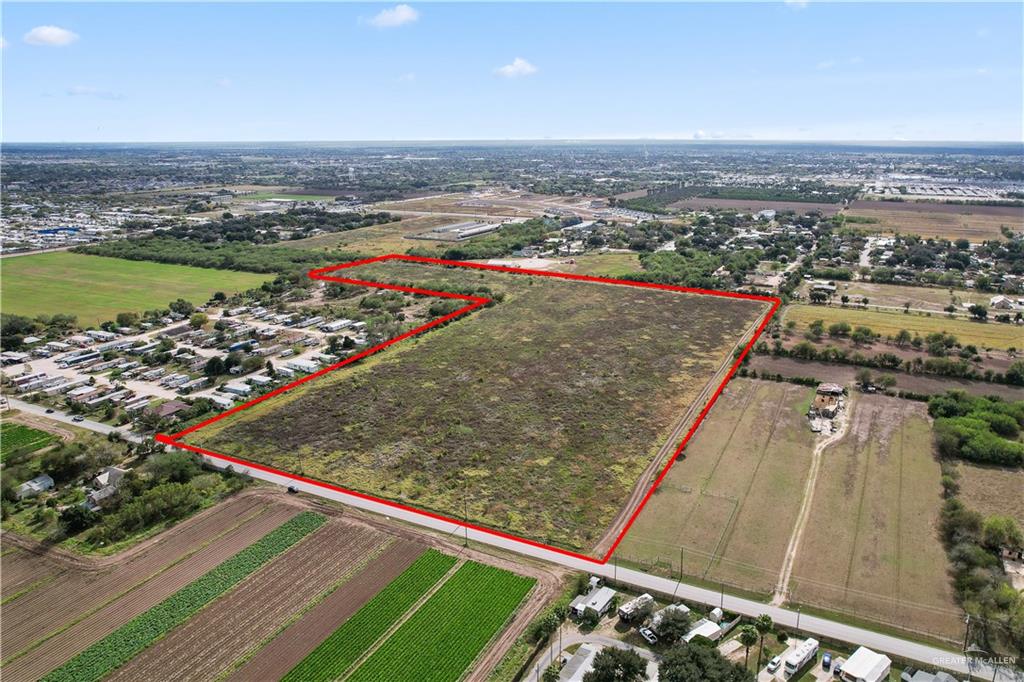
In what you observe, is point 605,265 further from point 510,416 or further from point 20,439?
point 20,439

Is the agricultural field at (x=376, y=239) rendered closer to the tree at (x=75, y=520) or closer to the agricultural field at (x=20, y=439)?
the agricultural field at (x=20, y=439)

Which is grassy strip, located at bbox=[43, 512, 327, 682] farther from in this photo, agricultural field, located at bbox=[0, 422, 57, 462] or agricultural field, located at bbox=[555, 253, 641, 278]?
agricultural field, located at bbox=[555, 253, 641, 278]

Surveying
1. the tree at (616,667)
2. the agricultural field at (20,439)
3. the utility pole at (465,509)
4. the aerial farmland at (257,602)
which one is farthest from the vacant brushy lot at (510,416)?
the agricultural field at (20,439)

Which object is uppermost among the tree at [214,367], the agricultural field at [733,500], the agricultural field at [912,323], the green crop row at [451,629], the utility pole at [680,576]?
the agricultural field at [912,323]

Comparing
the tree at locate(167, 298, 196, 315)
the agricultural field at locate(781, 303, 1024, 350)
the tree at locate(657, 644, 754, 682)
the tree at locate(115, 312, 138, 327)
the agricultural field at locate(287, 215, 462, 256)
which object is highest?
the agricultural field at locate(287, 215, 462, 256)

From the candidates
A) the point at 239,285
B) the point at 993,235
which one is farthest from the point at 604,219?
the point at 239,285

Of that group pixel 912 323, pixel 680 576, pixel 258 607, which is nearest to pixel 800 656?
pixel 680 576

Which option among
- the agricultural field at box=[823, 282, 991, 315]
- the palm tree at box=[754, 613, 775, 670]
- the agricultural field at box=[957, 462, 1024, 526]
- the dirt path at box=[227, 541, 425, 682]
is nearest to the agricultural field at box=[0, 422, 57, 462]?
the dirt path at box=[227, 541, 425, 682]
